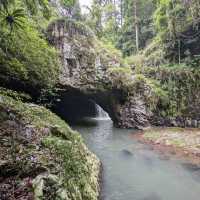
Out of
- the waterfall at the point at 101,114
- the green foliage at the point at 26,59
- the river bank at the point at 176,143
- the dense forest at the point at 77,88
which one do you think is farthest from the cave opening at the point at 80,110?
the green foliage at the point at 26,59

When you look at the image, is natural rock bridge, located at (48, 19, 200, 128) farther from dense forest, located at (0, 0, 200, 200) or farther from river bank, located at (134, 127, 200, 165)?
river bank, located at (134, 127, 200, 165)

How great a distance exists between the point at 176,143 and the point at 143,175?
4395 millimetres

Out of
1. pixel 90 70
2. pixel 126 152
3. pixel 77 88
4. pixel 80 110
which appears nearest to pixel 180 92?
pixel 90 70

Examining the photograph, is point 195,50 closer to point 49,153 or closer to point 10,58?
point 10,58

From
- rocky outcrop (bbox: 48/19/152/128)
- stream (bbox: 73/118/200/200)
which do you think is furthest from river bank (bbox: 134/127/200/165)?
rocky outcrop (bbox: 48/19/152/128)

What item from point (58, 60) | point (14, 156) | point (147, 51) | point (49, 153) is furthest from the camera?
point (147, 51)

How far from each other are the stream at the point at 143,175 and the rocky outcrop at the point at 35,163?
1152 millimetres

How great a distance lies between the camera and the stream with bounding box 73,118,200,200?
19.9ft

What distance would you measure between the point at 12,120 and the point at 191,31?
18.1 meters

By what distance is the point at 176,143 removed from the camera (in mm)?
11250

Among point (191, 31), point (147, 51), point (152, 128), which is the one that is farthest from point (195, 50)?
point (152, 128)

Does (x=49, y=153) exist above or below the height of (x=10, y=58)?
below

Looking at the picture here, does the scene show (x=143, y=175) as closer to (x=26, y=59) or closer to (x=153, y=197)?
(x=153, y=197)

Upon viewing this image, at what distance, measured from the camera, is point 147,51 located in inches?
884
